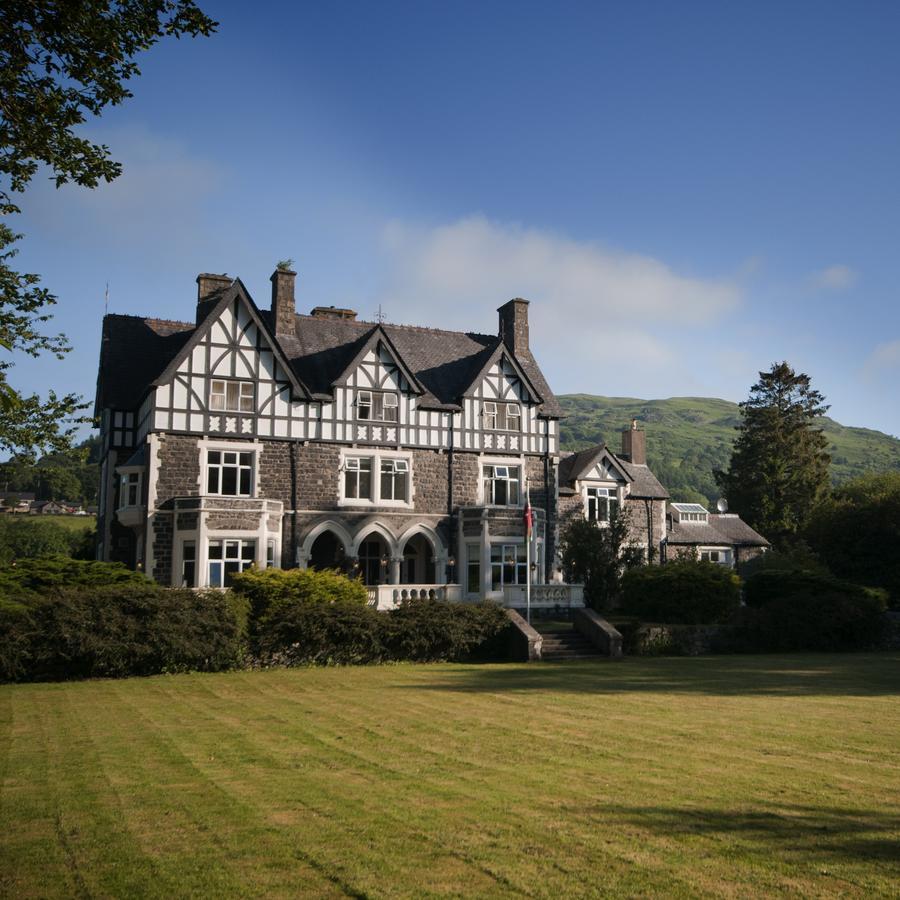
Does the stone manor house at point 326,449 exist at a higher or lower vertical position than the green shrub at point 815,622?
higher

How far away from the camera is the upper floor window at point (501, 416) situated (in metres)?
36.2

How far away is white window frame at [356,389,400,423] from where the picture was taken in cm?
3422

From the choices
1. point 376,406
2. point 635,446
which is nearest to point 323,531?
point 376,406

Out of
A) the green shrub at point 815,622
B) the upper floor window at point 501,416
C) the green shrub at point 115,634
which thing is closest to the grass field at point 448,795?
the green shrub at point 115,634

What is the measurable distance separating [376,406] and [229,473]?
20.0 feet

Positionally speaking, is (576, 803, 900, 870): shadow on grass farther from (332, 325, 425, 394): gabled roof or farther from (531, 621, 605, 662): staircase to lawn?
(332, 325, 425, 394): gabled roof

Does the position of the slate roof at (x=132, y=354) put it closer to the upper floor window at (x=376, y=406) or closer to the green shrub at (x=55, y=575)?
the upper floor window at (x=376, y=406)

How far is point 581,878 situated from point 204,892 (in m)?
2.83

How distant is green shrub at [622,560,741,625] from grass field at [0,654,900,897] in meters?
12.5

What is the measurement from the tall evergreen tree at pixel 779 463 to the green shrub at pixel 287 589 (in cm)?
4111

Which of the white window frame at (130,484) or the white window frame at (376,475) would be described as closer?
the white window frame at (130,484)

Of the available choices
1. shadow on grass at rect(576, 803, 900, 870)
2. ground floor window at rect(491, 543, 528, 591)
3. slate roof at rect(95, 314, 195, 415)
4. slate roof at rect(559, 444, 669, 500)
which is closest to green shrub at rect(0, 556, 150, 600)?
slate roof at rect(95, 314, 195, 415)

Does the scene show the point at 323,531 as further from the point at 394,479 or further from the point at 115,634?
the point at 115,634

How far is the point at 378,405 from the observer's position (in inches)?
1359
